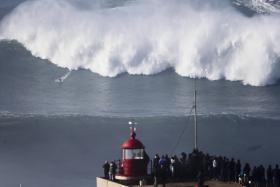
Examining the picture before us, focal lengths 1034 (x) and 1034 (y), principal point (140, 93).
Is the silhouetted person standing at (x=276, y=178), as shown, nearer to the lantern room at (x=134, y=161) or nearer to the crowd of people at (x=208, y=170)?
the crowd of people at (x=208, y=170)

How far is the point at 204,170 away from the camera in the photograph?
24781 mm

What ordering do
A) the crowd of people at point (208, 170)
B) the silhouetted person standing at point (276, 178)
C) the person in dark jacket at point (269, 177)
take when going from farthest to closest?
the crowd of people at point (208, 170)
the person in dark jacket at point (269, 177)
the silhouetted person standing at point (276, 178)

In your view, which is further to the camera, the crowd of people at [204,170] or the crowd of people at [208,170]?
the crowd of people at [204,170]

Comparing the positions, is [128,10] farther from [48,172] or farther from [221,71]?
[48,172]

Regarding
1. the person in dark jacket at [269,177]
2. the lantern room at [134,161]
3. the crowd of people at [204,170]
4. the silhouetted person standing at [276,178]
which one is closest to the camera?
the silhouetted person standing at [276,178]

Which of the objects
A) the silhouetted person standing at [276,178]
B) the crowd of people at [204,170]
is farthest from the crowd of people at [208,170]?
the silhouetted person standing at [276,178]

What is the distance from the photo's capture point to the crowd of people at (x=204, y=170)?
23.6m

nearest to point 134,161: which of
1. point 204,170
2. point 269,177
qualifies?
point 204,170

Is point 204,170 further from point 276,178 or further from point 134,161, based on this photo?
point 276,178

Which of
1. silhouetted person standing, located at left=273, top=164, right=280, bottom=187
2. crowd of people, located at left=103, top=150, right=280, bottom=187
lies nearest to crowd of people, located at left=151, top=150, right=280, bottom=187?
crowd of people, located at left=103, top=150, right=280, bottom=187

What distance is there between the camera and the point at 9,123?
42.7 metres

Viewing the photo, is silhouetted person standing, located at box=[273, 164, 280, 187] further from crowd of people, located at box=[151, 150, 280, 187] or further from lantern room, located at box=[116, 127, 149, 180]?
lantern room, located at box=[116, 127, 149, 180]

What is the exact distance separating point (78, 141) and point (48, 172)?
347cm

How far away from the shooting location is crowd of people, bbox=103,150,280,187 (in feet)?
77.4
